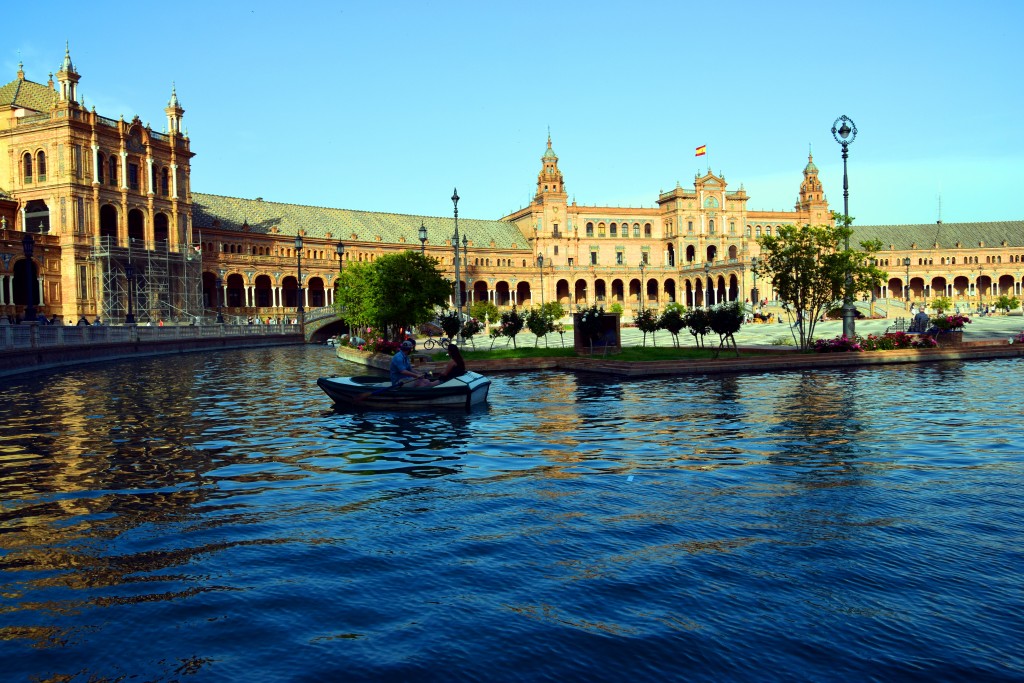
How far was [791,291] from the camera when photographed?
30.4 meters

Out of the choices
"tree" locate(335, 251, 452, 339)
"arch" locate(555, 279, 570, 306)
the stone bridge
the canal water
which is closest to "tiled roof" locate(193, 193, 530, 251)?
"arch" locate(555, 279, 570, 306)

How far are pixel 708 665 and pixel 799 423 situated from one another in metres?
10.4

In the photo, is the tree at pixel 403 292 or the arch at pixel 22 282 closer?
the tree at pixel 403 292

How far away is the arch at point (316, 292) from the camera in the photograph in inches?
3548

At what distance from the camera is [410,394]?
56.4 ft

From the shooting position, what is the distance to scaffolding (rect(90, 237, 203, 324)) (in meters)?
59.1

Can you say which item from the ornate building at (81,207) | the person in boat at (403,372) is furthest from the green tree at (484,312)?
the person in boat at (403,372)

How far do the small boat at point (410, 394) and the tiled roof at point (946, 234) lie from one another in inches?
4513

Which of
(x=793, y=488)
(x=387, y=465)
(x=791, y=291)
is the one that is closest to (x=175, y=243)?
(x=791, y=291)

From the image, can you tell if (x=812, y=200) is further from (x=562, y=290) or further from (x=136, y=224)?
(x=136, y=224)

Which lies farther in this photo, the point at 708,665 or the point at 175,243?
the point at 175,243

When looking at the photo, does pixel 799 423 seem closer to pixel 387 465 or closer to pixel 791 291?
pixel 387 465

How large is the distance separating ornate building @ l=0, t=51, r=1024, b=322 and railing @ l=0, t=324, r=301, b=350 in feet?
9.35

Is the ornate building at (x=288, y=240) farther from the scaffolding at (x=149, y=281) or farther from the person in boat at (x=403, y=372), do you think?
the person in boat at (x=403, y=372)
